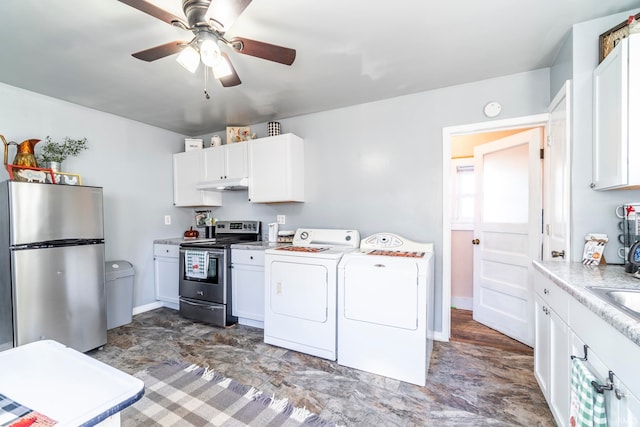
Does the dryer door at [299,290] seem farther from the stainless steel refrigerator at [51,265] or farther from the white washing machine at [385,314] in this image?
the stainless steel refrigerator at [51,265]

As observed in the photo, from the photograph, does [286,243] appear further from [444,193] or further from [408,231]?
[444,193]

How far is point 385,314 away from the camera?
2119mm

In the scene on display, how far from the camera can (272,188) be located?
128 inches

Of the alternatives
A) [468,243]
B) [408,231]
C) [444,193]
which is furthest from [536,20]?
[468,243]

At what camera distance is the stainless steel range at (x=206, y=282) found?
3.09m

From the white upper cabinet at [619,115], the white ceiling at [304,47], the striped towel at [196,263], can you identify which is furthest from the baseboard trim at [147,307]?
the white upper cabinet at [619,115]

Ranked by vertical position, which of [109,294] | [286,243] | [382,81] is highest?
[382,81]

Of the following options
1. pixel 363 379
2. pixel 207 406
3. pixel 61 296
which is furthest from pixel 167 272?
pixel 363 379

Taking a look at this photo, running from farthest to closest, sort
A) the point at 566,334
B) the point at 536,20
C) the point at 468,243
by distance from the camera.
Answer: the point at 468,243 → the point at 536,20 → the point at 566,334

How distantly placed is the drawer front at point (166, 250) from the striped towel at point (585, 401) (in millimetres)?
3667

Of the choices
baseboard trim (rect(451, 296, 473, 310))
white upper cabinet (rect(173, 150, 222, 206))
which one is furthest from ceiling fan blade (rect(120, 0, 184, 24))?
baseboard trim (rect(451, 296, 473, 310))

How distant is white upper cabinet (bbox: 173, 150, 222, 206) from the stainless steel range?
0.77 meters

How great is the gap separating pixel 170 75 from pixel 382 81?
6.04 ft

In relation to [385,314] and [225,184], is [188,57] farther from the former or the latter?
[385,314]
